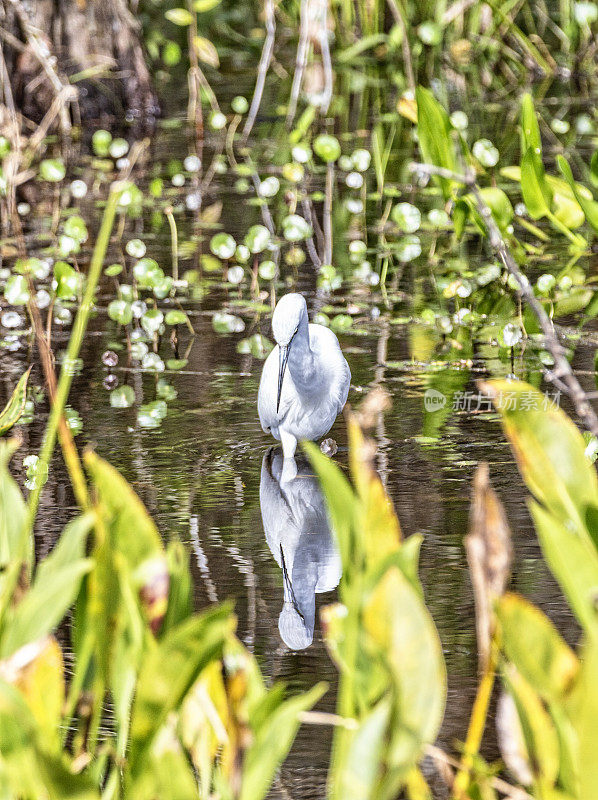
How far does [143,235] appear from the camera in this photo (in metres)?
4.41

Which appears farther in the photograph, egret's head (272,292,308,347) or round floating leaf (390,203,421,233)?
round floating leaf (390,203,421,233)

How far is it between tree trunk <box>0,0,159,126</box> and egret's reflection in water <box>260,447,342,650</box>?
3483 millimetres

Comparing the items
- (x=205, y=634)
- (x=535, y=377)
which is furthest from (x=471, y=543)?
(x=535, y=377)

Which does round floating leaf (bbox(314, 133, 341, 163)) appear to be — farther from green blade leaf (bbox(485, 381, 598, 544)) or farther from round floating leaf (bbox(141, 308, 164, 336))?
green blade leaf (bbox(485, 381, 598, 544))

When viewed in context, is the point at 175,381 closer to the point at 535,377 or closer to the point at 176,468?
the point at 176,468

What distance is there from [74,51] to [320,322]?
3082 mm

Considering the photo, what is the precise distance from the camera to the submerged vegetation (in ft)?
3.54

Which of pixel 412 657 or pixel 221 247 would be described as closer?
pixel 412 657

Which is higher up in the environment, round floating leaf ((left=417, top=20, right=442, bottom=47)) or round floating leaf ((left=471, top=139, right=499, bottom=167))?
round floating leaf ((left=417, top=20, right=442, bottom=47))

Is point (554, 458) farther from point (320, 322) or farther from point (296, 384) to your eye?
point (320, 322)

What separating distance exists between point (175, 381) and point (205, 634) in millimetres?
2065

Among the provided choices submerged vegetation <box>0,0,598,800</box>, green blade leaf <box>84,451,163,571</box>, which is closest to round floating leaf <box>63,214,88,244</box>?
submerged vegetation <box>0,0,598,800</box>

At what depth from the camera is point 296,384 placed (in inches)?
100

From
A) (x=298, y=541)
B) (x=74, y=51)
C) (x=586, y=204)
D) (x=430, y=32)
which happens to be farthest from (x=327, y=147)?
(x=298, y=541)
